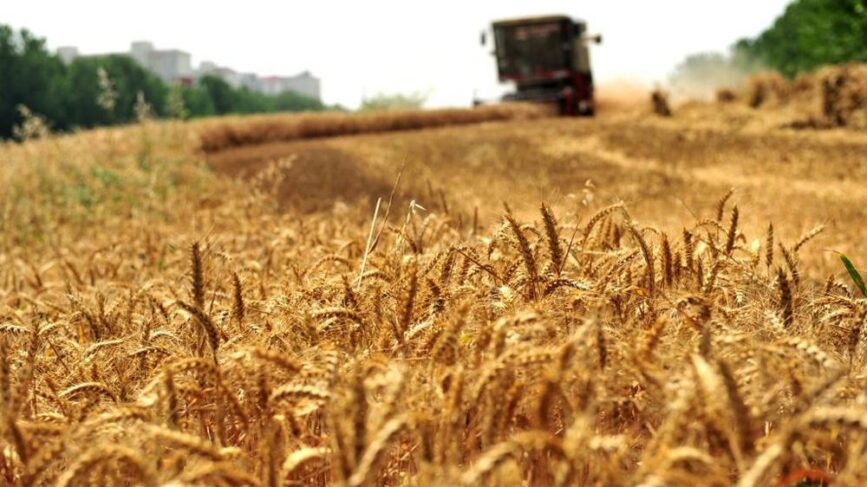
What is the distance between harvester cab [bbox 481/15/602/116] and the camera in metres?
23.1

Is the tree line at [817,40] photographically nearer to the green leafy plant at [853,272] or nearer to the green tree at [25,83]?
the green leafy plant at [853,272]

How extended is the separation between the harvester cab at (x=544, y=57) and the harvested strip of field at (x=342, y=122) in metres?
0.65

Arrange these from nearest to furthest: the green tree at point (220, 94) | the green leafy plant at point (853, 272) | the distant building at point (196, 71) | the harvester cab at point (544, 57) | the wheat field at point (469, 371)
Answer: the wheat field at point (469, 371), the green leafy plant at point (853, 272), the harvester cab at point (544, 57), the green tree at point (220, 94), the distant building at point (196, 71)

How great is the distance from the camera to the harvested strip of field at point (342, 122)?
69.6 ft

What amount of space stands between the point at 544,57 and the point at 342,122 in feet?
17.6

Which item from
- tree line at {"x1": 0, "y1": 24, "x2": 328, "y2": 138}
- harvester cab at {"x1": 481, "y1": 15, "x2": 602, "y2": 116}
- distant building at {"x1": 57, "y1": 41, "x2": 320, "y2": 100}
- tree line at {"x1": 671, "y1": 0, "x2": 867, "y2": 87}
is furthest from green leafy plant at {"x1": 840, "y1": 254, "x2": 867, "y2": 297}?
distant building at {"x1": 57, "y1": 41, "x2": 320, "y2": 100}

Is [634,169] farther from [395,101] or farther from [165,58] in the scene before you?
[165,58]

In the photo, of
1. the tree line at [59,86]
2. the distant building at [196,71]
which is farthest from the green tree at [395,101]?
the distant building at [196,71]

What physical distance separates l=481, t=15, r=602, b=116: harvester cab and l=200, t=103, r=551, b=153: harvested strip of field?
65 cm

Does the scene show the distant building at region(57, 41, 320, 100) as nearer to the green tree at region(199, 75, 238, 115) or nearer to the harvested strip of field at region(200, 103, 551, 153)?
the green tree at region(199, 75, 238, 115)

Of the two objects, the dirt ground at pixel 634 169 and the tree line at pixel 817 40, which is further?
the tree line at pixel 817 40

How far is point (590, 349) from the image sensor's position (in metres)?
1.50

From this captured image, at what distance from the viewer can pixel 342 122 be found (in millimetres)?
23734

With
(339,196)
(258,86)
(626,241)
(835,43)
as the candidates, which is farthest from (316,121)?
(258,86)
